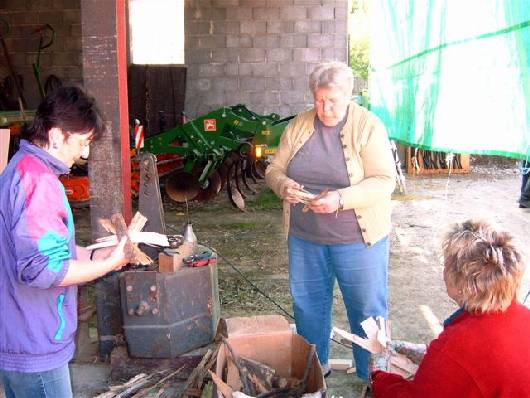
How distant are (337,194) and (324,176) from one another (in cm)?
18

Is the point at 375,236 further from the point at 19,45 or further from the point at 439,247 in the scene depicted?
the point at 19,45

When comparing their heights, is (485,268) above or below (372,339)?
above

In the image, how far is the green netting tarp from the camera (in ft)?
8.27

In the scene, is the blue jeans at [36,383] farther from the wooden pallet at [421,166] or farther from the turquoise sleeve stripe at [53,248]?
the wooden pallet at [421,166]

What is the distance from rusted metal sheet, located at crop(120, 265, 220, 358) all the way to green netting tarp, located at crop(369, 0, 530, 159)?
5.07 feet

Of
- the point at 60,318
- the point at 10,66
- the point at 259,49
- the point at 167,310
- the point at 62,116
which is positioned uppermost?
the point at 259,49

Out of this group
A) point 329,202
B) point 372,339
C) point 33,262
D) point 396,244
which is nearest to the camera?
point 33,262

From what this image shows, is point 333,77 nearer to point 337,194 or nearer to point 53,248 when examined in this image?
point 337,194

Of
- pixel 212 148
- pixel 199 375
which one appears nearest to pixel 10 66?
pixel 212 148

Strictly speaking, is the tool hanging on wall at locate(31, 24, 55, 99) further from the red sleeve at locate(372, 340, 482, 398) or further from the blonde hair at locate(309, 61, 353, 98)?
the red sleeve at locate(372, 340, 482, 398)

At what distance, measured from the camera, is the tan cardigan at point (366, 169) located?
2648mm

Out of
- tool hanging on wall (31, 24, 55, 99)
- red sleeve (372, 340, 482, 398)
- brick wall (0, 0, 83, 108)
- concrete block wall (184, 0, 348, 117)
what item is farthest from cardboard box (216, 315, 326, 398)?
tool hanging on wall (31, 24, 55, 99)

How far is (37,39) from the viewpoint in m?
10.1

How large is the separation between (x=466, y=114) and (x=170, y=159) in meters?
5.93
